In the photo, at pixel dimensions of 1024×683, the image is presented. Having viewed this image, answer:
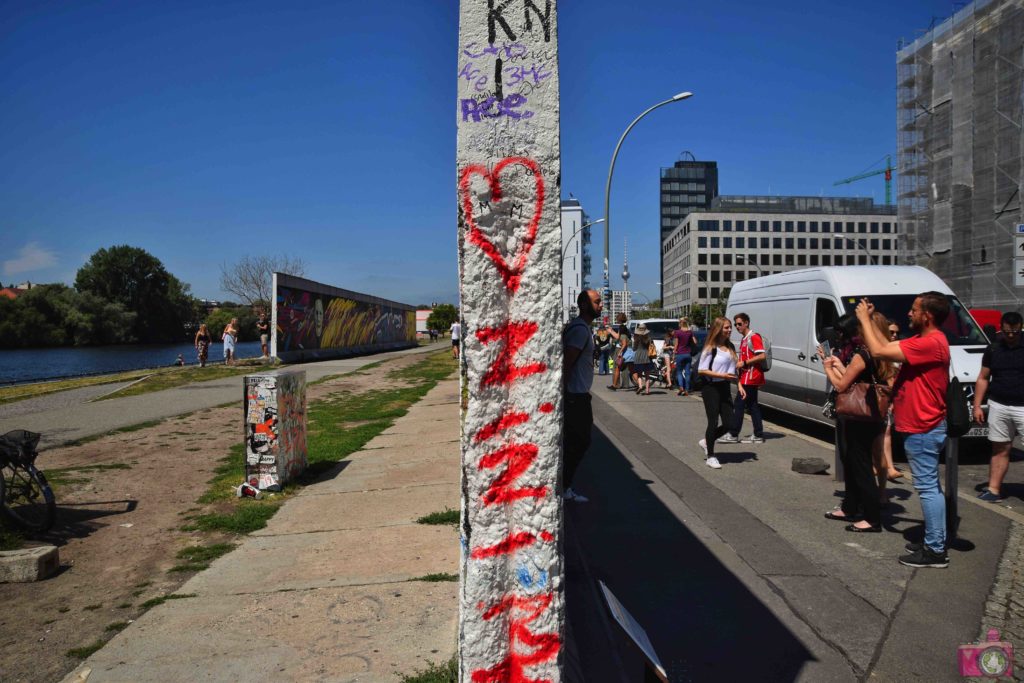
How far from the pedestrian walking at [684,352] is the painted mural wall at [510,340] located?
14.5 m

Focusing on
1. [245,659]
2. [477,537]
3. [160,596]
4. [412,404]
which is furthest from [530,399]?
[412,404]

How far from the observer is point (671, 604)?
436 centimetres

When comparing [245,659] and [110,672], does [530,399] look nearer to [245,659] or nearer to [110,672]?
[245,659]

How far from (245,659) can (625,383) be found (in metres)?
16.3

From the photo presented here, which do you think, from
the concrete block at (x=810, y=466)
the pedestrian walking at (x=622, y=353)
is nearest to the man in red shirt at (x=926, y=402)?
the concrete block at (x=810, y=466)

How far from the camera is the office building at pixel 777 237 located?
111438mm

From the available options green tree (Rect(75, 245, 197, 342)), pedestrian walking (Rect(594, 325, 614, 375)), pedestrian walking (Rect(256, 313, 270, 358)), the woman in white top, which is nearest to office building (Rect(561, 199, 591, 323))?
pedestrian walking (Rect(594, 325, 614, 375))

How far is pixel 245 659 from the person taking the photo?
342cm

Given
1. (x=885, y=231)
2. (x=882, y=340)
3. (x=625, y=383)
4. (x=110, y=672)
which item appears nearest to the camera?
(x=110, y=672)

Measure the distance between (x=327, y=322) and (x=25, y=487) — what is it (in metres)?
27.7

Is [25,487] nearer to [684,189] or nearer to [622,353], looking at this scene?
[622,353]

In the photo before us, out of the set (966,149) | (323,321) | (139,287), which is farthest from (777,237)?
(323,321)

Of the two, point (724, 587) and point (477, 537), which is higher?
point (477, 537)

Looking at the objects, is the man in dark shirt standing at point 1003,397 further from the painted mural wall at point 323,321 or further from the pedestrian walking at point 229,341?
the painted mural wall at point 323,321
